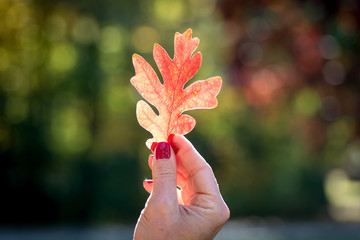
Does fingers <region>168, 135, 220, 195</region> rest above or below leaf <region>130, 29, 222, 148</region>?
below

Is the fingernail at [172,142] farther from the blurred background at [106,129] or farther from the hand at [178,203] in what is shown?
the blurred background at [106,129]

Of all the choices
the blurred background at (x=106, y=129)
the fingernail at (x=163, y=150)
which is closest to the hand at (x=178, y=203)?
the fingernail at (x=163, y=150)

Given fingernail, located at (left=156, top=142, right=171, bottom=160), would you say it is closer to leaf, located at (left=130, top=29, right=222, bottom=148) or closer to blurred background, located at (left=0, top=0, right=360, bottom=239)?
leaf, located at (left=130, top=29, right=222, bottom=148)

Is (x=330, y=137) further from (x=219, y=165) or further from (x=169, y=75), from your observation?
(x=169, y=75)

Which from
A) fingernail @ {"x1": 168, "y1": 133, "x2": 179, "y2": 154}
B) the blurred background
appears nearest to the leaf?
fingernail @ {"x1": 168, "y1": 133, "x2": 179, "y2": 154}

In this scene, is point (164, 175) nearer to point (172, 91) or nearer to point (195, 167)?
point (195, 167)

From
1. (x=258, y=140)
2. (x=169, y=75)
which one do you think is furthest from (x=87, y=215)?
(x=169, y=75)

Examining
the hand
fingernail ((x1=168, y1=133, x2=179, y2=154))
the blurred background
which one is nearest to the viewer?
the hand
